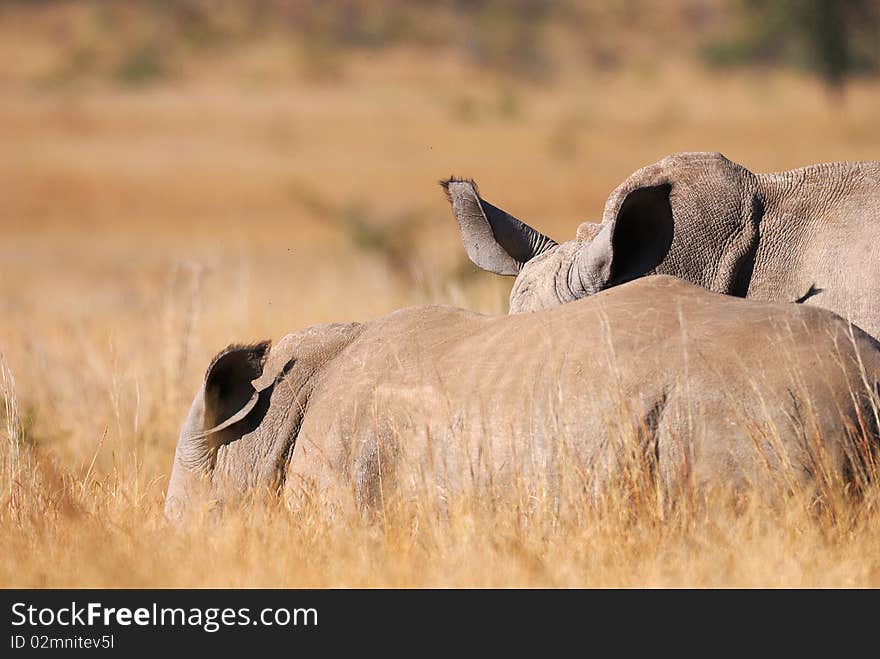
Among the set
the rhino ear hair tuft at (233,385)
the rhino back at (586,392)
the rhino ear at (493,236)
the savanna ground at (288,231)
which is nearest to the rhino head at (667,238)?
the rhino ear at (493,236)

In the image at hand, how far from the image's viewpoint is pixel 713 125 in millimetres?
31750

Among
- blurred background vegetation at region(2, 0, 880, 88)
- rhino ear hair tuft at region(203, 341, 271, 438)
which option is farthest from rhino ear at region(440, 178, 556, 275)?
blurred background vegetation at region(2, 0, 880, 88)

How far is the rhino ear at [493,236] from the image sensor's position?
6.28 metres

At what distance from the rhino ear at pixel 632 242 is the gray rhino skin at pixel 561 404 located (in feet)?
1.24

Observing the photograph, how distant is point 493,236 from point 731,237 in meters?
1.05

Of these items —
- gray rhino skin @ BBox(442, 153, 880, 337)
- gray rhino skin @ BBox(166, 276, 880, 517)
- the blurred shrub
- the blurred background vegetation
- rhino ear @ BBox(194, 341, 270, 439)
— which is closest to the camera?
gray rhino skin @ BBox(166, 276, 880, 517)

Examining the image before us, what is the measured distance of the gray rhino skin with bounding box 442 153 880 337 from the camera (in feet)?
18.1

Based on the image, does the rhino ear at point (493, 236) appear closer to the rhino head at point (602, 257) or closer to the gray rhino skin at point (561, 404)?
the rhino head at point (602, 257)

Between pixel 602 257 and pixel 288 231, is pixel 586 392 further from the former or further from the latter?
pixel 288 231

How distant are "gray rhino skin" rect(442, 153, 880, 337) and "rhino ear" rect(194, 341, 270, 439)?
994mm

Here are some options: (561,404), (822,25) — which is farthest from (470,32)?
(561,404)

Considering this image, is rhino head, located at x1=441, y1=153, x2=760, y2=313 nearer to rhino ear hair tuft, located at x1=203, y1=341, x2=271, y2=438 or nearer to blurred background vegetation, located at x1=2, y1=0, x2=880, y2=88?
rhino ear hair tuft, located at x1=203, y1=341, x2=271, y2=438

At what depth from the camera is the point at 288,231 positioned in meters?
24.0
